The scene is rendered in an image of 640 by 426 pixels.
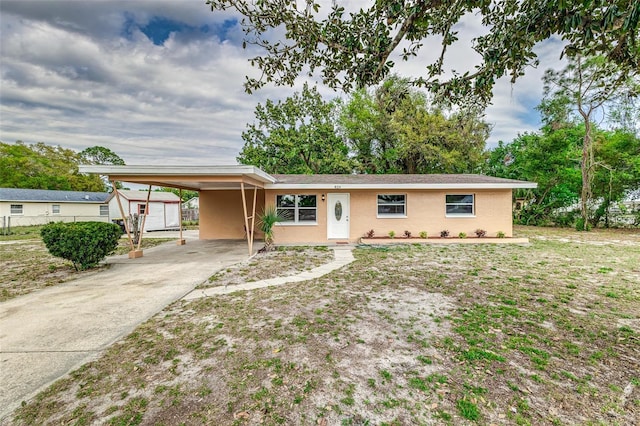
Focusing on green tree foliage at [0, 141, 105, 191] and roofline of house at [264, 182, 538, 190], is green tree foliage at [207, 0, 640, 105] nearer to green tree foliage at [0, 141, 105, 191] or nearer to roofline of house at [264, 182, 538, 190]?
roofline of house at [264, 182, 538, 190]

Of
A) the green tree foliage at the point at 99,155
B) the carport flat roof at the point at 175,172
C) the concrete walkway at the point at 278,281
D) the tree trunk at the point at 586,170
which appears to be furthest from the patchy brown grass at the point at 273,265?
the green tree foliage at the point at 99,155

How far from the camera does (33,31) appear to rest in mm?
7281

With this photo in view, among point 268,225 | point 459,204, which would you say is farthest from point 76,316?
point 459,204

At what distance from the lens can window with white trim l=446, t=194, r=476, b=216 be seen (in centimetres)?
1193

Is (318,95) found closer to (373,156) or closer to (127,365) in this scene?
(373,156)

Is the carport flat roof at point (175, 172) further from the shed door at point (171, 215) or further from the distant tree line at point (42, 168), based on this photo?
the distant tree line at point (42, 168)

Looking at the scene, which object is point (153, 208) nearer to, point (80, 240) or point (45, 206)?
point (45, 206)

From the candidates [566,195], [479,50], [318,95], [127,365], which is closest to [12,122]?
[318,95]

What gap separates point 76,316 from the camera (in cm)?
420

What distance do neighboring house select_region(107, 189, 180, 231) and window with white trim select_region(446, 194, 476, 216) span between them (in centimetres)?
1777

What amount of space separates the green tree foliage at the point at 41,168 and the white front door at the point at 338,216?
36.5 m

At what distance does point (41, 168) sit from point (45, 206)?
583 inches

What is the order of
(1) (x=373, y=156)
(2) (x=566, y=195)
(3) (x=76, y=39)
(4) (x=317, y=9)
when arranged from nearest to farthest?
1. (4) (x=317, y=9)
2. (3) (x=76, y=39)
3. (2) (x=566, y=195)
4. (1) (x=373, y=156)

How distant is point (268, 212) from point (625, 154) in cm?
1920
